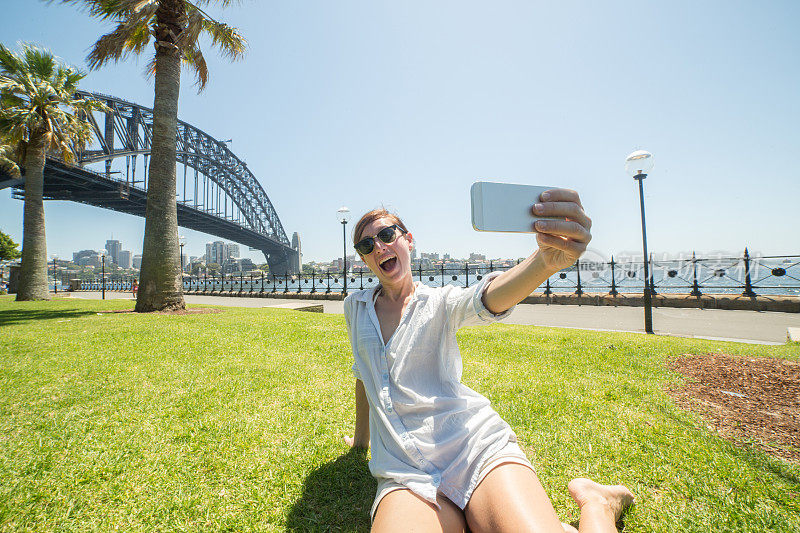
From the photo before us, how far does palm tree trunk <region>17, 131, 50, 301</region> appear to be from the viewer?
1396 cm

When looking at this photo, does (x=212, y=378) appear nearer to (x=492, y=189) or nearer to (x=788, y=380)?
(x=492, y=189)

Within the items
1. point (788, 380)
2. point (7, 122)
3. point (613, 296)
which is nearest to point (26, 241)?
point (7, 122)

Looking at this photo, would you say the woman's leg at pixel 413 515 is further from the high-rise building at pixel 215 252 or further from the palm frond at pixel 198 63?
the high-rise building at pixel 215 252

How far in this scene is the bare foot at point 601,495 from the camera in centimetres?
149

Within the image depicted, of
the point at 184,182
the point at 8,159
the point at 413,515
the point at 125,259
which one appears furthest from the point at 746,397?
the point at 125,259

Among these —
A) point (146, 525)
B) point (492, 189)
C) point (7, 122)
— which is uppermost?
point (7, 122)

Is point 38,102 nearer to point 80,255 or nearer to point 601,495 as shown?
point 601,495

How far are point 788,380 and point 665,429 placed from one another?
2016 mm

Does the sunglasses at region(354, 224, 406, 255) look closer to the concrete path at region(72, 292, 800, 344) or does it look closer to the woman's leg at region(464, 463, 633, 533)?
the woman's leg at region(464, 463, 633, 533)

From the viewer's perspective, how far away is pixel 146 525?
5.19ft

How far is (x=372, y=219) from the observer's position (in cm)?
182

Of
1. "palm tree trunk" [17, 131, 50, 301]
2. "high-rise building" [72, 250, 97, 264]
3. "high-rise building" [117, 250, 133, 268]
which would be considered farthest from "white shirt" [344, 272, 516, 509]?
"high-rise building" [72, 250, 97, 264]

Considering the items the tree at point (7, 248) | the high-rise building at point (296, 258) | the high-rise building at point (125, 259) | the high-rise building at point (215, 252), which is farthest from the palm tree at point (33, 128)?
the high-rise building at point (125, 259)

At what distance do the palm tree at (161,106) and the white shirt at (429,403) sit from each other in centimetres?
961
